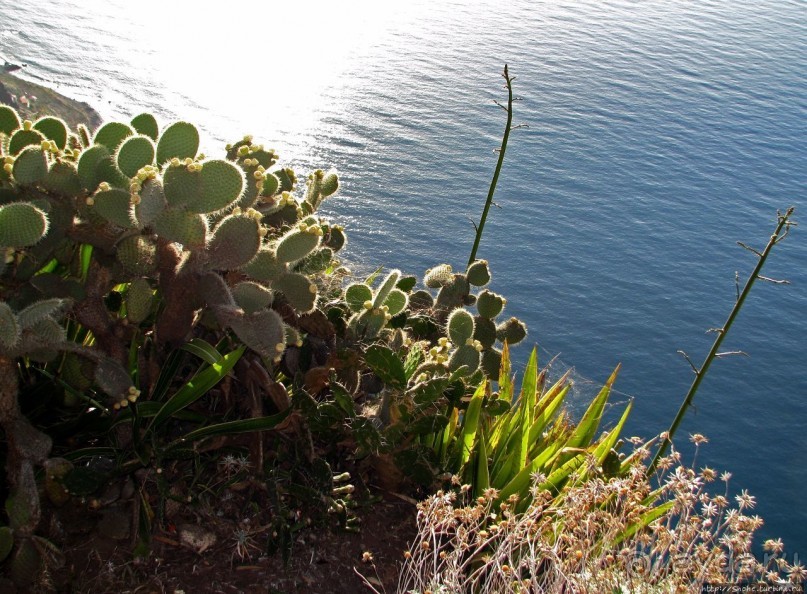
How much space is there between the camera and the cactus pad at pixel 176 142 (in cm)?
201

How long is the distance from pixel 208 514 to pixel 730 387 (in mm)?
2891

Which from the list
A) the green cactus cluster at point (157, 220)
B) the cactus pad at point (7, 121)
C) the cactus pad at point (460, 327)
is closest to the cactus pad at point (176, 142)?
the green cactus cluster at point (157, 220)

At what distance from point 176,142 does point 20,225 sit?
453 millimetres

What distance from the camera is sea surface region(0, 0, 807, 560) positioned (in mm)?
4156

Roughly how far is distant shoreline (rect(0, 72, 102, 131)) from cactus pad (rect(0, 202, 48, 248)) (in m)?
3.18

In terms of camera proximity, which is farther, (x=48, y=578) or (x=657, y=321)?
(x=657, y=321)

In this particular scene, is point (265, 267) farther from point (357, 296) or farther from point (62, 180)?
point (62, 180)

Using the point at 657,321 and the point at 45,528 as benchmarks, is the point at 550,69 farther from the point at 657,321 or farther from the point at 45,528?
the point at 45,528

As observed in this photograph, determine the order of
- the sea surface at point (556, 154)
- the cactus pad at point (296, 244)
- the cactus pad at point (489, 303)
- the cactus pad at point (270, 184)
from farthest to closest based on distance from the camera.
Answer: the sea surface at point (556, 154)
the cactus pad at point (489, 303)
the cactus pad at point (270, 184)
the cactus pad at point (296, 244)

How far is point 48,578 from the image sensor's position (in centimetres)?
180

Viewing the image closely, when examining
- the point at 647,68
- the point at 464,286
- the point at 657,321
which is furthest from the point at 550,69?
the point at 464,286

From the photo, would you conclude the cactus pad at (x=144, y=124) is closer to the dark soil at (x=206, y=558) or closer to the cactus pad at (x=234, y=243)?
the cactus pad at (x=234, y=243)

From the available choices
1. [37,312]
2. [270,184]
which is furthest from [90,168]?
[270,184]

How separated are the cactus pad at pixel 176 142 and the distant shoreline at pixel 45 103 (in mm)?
2910
